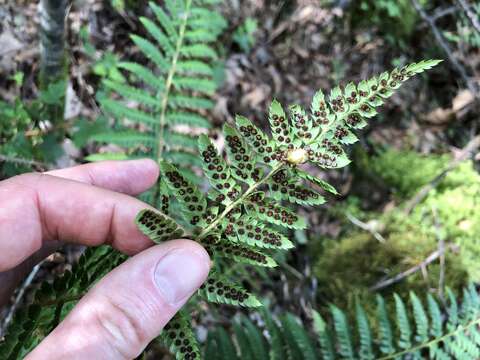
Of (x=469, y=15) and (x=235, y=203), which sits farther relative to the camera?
(x=469, y=15)

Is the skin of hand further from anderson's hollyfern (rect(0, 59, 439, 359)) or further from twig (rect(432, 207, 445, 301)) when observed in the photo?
twig (rect(432, 207, 445, 301))

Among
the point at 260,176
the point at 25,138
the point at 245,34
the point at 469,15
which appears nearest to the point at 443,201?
the point at 469,15

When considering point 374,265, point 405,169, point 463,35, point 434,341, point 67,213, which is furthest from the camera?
point 463,35

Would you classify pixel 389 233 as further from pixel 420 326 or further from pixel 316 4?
pixel 316 4

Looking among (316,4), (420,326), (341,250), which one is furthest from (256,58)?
(420,326)

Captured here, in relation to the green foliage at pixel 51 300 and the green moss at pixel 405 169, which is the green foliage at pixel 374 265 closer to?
the green moss at pixel 405 169

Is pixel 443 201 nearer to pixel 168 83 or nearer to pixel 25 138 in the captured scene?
pixel 168 83
